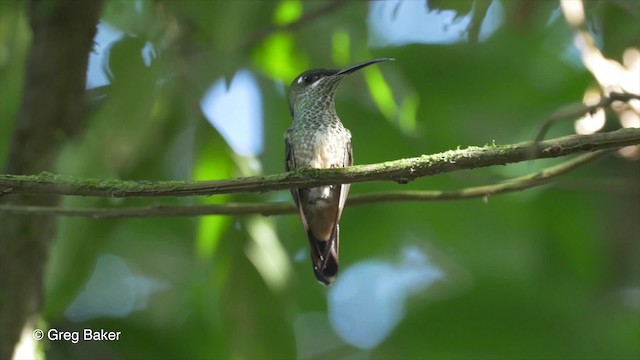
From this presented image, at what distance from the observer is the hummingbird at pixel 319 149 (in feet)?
8.74

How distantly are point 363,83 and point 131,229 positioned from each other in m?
2.13

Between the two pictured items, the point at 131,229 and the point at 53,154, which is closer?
the point at 53,154

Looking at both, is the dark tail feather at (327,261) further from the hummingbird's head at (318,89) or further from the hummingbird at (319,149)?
the hummingbird's head at (318,89)

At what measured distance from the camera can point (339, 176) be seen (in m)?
1.84

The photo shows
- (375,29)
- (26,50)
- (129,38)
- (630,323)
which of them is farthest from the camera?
(630,323)

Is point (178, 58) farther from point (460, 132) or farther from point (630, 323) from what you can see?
point (630, 323)

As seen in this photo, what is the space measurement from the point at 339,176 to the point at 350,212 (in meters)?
2.53

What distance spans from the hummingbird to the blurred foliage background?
0.32ft

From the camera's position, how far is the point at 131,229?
451 cm

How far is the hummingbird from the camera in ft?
8.74

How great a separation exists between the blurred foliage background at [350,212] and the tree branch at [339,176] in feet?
1.53

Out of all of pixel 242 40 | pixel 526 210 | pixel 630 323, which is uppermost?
pixel 242 40

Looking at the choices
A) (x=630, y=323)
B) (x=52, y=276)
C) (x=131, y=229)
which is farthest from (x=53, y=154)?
(x=630, y=323)

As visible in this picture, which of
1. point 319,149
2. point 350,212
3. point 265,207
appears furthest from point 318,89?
point 350,212
